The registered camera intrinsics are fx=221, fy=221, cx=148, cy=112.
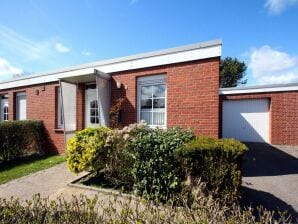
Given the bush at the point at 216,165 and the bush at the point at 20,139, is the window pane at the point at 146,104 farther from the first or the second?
the bush at the point at 20,139

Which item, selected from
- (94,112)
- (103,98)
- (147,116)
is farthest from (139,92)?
(94,112)

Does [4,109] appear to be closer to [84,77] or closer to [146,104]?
[84,77]

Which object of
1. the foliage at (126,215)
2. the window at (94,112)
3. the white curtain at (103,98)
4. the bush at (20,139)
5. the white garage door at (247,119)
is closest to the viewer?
the foliage at (126,215)

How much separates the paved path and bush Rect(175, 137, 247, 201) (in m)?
3.47

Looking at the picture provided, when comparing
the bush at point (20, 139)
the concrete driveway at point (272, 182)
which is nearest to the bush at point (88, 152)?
the concrete driveway at point (272, 182)

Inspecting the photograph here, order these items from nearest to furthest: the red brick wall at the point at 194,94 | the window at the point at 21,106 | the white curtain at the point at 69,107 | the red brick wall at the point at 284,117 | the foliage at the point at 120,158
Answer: the foliage at the point at 120,158 → the red brick wall at the point at 194,94 → the white curtain at the point at 69,107 → the window at the point at 21,106 → the red brick wall at the point at 284,117

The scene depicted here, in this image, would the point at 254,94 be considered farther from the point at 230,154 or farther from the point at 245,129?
the point at 230,154

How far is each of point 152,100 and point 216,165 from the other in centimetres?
435

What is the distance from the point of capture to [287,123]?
1288cm

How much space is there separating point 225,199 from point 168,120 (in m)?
4.02

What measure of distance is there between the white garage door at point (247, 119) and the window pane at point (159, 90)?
854cm

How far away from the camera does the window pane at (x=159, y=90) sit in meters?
8.02

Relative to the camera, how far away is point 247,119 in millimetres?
14406

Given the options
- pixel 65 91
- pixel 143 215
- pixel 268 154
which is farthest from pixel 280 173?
pixel 65 91
